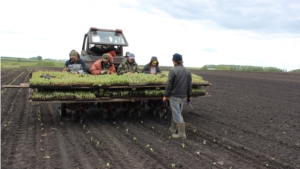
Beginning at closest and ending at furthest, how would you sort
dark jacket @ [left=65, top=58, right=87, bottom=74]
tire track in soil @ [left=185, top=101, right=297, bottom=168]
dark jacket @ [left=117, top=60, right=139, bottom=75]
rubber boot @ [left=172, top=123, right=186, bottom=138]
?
tire track in soil @ [left=185, top=101, right=297, bottom=168] < rubber boot @ [left=172, top=123, right=186, bottom=138] < dark jacket @ [left=65, top=58, right=87, bottom=74] < dark jacket @ [left=117, top=60, right=139, bottom=75]

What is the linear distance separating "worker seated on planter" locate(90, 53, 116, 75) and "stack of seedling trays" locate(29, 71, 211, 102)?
1.21m

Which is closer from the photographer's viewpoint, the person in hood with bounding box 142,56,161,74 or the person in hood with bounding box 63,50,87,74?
the person in hood with bounding box 63,50,87,74

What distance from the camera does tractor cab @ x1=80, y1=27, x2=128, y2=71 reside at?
1227 cm

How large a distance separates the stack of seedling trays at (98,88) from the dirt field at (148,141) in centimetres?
79

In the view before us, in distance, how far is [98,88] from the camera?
8.58 metres

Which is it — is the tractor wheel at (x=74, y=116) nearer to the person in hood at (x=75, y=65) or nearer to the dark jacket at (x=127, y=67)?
the person in hood at (x=75, y=65)

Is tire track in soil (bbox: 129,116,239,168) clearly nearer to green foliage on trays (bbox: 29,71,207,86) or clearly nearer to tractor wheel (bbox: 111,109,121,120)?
green foliage on trays (bbox: 29,71,207,86)

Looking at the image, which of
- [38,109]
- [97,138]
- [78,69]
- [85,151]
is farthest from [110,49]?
[85,151]

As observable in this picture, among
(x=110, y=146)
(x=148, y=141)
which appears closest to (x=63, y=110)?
(x=110, y=146)

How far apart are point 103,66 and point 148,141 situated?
431cm

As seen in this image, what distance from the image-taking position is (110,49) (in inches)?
504

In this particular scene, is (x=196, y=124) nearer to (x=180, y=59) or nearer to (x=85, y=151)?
(x=180, y=59)

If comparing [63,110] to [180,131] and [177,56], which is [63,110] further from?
[177,56]

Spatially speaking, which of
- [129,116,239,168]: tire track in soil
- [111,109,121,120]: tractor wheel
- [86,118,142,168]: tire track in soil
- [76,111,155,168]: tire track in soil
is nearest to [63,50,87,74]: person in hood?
[111,109,121,120]: tractor wheel
